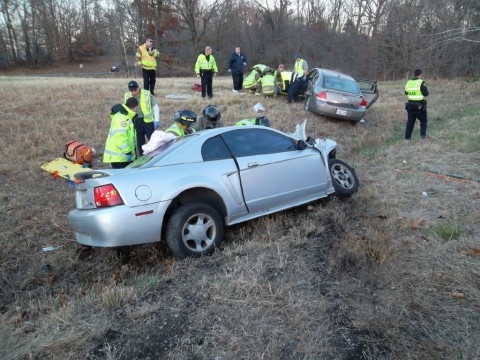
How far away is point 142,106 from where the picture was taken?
6.97 metres

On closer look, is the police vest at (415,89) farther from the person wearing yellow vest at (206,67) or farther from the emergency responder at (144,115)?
the emergency responder at (144,115)

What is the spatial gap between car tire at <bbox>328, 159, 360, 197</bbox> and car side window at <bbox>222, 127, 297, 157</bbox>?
94cm

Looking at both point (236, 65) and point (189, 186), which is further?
point (236, 65)

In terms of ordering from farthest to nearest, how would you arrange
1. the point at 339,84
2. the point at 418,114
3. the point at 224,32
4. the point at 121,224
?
the point at 224,32 < the point at 339,84 < the point at 418,114 < the point at 121,224

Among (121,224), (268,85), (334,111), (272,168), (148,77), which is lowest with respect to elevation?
(121,224)

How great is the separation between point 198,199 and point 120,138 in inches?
87.8

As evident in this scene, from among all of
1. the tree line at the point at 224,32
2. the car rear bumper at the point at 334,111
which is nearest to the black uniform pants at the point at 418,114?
the car rear bumper at the point at 334,111

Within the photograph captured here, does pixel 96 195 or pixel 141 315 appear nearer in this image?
pixel 141 315

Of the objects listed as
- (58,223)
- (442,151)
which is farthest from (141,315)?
(442,151)

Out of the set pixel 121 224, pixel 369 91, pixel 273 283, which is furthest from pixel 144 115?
pixel 369 91

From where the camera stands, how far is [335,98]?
10883 mm

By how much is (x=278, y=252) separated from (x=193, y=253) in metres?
0.92

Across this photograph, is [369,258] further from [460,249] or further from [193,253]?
[193,253]

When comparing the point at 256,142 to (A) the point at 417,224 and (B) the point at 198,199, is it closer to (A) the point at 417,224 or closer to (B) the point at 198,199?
(B) the point at 198,199
